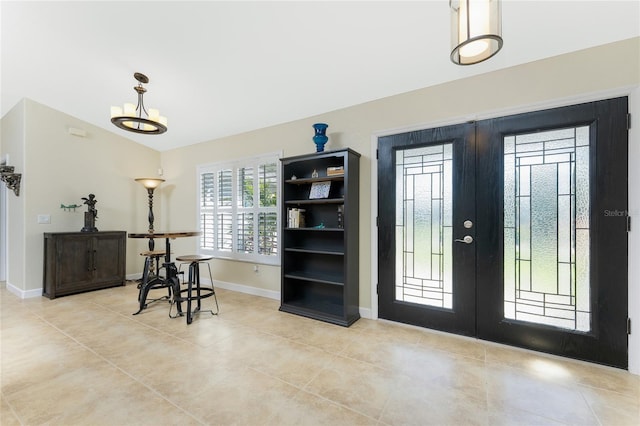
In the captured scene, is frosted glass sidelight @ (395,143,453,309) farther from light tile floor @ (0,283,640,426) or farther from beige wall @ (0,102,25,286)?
beige wall @ (0,102,25,286)

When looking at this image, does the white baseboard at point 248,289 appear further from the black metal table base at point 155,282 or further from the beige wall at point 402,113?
the black metal table base at point 155,282

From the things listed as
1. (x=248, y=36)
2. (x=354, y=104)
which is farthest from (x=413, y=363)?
(x=248, y=36)

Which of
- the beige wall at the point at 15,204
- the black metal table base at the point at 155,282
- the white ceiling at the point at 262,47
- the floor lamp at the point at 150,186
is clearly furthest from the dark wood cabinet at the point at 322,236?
the beige wall at the point at 15,204

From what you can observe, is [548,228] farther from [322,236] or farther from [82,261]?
[82,261]

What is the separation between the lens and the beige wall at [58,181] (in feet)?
13.0

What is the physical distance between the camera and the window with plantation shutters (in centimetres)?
404

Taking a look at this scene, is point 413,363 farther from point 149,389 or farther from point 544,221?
point 149,389

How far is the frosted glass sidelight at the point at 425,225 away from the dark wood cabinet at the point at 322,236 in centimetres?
51

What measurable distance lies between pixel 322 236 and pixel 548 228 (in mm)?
2251

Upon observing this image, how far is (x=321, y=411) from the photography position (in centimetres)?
167

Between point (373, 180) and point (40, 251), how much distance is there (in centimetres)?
493

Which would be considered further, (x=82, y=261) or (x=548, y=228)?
(x=82, y=261)

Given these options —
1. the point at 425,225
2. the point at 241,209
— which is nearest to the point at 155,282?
the point at 241,209

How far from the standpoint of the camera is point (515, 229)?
246 cm
